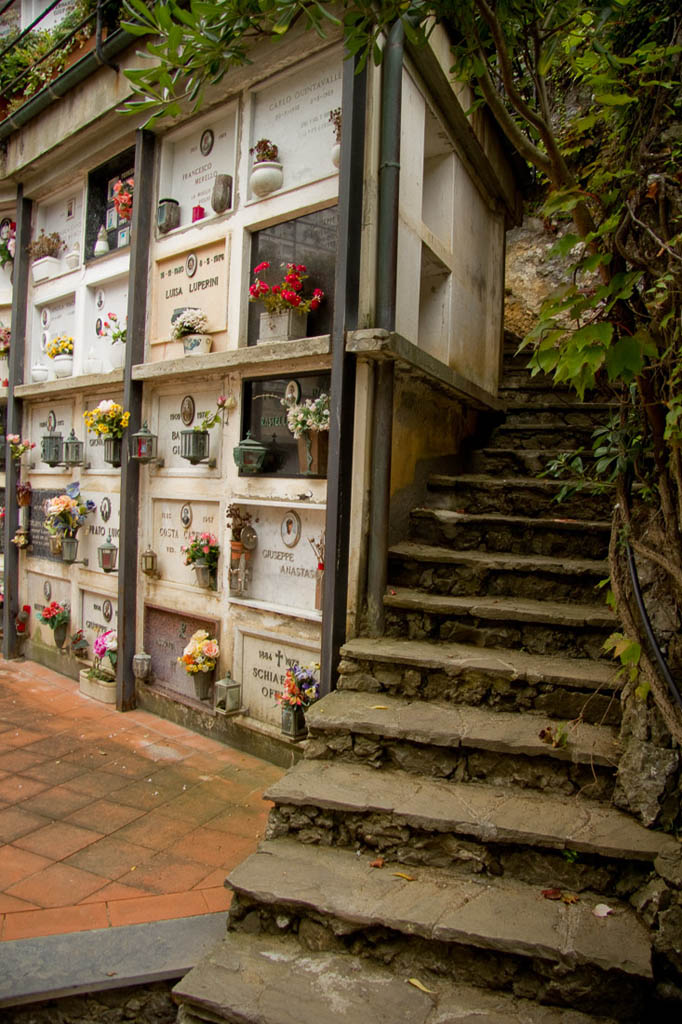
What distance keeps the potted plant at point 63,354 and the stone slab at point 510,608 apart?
14.3 feet

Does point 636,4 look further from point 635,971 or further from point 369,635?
point 635,971

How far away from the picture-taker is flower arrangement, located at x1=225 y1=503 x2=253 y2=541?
4.71 meters

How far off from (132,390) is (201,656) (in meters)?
2.25

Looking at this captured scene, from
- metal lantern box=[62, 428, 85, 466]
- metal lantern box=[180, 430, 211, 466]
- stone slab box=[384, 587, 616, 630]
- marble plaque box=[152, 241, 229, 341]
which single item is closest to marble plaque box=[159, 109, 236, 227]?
marble plaque box=[152, 241, 229, 341]

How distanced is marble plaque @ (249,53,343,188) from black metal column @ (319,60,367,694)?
44cm

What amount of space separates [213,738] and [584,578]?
9.30ft

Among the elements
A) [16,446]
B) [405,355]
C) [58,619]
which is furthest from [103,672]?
[405,355]

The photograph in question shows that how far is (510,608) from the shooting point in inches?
140

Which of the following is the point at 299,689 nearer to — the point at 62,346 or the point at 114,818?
the point at 114,818

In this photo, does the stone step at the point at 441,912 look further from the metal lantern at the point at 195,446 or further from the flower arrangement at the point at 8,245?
the flower arrangement at the point at 8,245

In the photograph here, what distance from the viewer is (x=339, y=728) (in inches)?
122

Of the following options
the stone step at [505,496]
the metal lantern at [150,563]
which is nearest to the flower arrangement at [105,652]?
the metal lantern at [150,563]

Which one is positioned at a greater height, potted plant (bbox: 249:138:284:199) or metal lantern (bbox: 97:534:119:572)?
potted plant (bbox: 249:138:284:199)

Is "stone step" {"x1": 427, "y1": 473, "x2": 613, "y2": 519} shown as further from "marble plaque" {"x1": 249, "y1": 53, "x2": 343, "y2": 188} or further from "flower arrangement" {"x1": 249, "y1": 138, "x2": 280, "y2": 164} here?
"flower arrangement" {"x1": 249, "y1": 138, "x2": 280, "y2": 164}
